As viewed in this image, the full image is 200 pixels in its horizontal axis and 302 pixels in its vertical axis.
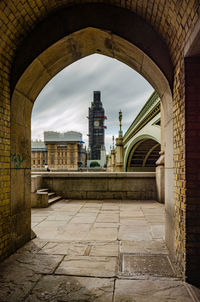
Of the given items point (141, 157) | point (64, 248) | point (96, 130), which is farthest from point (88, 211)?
point (96, 130)

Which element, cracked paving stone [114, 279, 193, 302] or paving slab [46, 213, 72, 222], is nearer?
cracked paving stone [114, 279, 193, 302]

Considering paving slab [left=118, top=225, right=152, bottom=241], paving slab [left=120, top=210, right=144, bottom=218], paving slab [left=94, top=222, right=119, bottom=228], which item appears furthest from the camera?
paving slab [left=120, top=210, right=144, bottom=218]

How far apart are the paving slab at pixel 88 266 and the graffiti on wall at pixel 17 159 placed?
5.54 feet

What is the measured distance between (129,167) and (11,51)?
3341 centimetres

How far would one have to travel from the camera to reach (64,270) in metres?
2.86

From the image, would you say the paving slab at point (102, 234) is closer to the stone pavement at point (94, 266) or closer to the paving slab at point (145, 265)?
the stone pavement at point (94, 266)

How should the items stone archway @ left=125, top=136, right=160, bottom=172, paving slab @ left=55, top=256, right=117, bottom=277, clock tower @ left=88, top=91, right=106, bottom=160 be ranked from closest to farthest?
paving slab @ left=55, top=256, right=117, bottom=277 < stone archway @ left=125, top=136, right=160, bottom=172 < clock tower @ left=88, top=91, right=106, bottom=160

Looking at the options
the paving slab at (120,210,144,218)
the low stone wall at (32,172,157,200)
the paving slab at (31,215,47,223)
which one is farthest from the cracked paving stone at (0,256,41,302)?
the low stone wall at (32,172,157,200)

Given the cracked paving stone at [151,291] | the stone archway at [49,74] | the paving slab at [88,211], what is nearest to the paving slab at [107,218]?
the paving slab at [88,211]

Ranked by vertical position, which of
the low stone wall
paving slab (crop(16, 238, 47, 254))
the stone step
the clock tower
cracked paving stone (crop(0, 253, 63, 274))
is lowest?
paving slab (crop(16, 238, 47, 254))

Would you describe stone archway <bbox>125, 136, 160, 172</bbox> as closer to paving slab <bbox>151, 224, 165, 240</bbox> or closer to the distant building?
paving slab <bbox>151, 224, 165, 240</bbox>

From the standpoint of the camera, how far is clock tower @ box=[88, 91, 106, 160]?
119125 millimetres

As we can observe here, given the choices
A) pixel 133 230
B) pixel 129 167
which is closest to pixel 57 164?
pixel 129 167

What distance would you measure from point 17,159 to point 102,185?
5.27m
